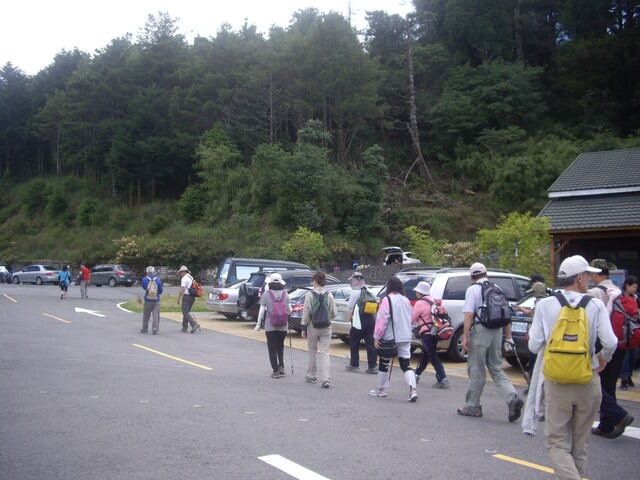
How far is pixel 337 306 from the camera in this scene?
15.5 metres

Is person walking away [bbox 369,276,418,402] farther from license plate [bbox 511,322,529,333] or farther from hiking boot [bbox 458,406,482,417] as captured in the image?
license plate [bbox 511,322,529,333]

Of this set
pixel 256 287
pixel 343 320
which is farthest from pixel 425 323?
pixel 256 287

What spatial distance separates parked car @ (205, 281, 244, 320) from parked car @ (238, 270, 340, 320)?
14.5 inches

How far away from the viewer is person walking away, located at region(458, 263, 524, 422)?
25.4 feet

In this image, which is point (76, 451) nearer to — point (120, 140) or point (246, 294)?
point (246, 294)

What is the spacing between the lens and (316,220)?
43344 mm

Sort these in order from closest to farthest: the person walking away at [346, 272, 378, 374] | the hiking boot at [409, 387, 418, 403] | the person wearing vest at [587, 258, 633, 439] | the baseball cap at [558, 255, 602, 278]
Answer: the baseball cap at [558, 255, 602, 278] < the person wearing vest at [587, 258, 633, 439] < the hiking boot at [409, 387, 418, 403] < the person walking away at [346, 272, 378, 374]

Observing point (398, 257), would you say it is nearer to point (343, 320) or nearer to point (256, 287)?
point (256, 287)

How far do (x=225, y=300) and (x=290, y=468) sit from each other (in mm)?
15713

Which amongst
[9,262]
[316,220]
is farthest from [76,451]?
[9,262]

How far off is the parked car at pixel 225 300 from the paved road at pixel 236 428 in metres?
8.58

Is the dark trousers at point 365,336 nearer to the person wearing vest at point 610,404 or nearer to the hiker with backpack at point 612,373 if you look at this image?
the hiker with backpack at point 612,373

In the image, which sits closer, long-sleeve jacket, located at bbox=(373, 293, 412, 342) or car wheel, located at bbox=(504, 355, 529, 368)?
long-sleeve jacket, located at bbox=(373, 293, 412, 342)

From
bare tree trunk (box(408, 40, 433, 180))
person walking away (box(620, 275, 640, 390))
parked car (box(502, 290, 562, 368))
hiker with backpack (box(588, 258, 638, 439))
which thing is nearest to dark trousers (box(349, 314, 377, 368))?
parked car (box(502, 290, 562, 368))
